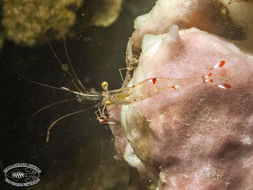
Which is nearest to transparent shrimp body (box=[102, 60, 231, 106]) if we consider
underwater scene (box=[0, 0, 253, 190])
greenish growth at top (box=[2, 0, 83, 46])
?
underwater scene (box=[0, 0, 253, 190])

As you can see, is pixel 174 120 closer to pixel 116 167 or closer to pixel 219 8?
pixel 219 8

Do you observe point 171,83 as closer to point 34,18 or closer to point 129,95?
point 129,95

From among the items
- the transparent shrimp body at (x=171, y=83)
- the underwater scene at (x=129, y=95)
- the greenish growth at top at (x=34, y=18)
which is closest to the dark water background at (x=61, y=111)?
the underwater scene at (x=129, y=95)
